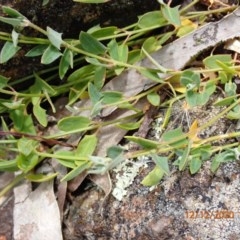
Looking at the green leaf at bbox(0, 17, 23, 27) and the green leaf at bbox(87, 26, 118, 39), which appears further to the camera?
the green leaf at bbox(87, 26, 118, 39)

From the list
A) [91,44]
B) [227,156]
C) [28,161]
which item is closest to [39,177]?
[28,161]

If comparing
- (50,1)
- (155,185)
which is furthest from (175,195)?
(50,1)

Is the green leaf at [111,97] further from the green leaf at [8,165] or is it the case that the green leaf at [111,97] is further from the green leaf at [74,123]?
the green leaf at [8,165]

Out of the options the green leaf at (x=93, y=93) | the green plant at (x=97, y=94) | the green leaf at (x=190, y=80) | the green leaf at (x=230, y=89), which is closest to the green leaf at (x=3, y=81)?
the green plant at (x=97, y=94)

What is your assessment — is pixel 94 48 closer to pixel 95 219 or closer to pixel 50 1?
pixel 50 1

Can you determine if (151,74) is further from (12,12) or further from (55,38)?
(12,12)

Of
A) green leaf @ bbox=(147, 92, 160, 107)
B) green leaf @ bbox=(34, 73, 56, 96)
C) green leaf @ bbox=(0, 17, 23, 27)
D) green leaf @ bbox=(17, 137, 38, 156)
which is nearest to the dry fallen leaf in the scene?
green leaf @ bbox=(17, 137, 38, 156)

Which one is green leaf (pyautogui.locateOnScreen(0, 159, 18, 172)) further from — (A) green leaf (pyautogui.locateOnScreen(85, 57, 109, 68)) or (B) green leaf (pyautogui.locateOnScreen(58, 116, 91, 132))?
(A) green leaf (pyautogui.locateOnScreen(85, 57, 109, 68))
